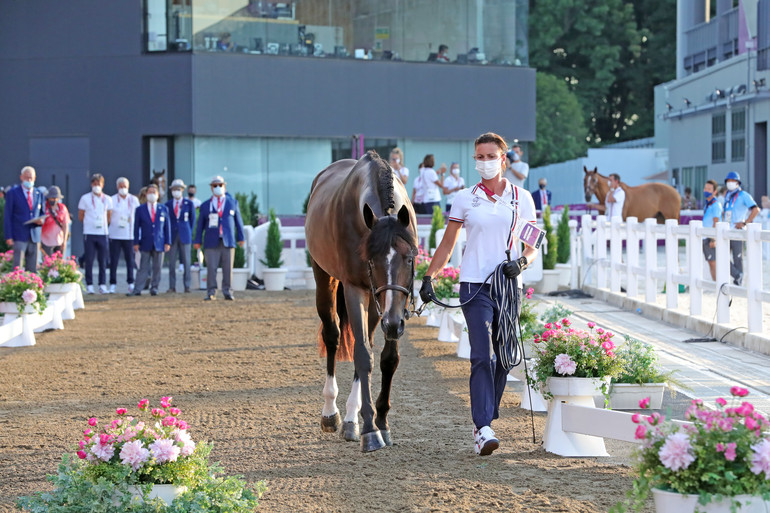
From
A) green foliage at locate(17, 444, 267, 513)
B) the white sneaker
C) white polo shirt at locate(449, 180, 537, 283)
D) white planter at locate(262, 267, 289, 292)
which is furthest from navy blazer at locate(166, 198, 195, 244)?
green foliage at locate(17, 444, 267, 513)

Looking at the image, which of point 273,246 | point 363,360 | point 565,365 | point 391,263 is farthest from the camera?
point 273,246

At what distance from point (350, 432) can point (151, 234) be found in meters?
13.6

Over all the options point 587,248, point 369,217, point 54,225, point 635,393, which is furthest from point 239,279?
point 369,217

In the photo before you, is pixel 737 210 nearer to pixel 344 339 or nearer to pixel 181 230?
pixel 181 230

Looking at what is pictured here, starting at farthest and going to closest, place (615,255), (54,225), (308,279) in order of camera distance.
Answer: (308,279) < (54,225) < (615,255)

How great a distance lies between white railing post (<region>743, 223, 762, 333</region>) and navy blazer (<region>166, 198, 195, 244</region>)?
11.9 m

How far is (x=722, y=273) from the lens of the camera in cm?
1304

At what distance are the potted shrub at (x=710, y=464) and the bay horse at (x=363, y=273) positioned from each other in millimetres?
2539

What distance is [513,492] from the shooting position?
6.06 m

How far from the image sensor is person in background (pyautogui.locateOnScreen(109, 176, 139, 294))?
21.3 metres

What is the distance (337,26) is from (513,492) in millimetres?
25629

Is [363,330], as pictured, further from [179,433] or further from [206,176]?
[206,176]

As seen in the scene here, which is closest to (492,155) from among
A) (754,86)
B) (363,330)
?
(363,330)

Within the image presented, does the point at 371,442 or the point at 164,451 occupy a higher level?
the point at 164,451
